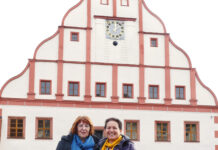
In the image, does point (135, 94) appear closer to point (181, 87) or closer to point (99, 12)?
point (181, 87)

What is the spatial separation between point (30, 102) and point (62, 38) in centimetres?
472

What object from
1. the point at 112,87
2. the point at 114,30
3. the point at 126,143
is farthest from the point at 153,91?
the point at 126,143

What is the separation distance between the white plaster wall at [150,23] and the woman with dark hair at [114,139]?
21940mm

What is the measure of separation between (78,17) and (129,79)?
5418mm

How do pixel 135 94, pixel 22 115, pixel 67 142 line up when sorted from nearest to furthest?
pixel 67 142, pixel 22 115, pixel 135 94

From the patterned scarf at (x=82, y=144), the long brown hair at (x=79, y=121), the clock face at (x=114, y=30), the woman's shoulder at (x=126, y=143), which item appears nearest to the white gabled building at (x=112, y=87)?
the clock face at (x=114, y=30)

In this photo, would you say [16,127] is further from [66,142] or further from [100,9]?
[66,142]

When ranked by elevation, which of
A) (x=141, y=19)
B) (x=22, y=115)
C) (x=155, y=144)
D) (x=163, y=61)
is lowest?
(x=155, y=144)

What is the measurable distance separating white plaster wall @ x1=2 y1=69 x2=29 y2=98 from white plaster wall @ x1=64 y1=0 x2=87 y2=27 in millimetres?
4594

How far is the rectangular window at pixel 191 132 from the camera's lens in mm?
27188

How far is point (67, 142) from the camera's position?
273 inches

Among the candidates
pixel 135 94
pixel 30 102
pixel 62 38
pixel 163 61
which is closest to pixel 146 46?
pixel 163 61

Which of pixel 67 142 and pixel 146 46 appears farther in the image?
pixel 146 46

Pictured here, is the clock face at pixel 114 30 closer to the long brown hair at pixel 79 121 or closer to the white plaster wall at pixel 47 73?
the white plaster wall at pixel 47 73
